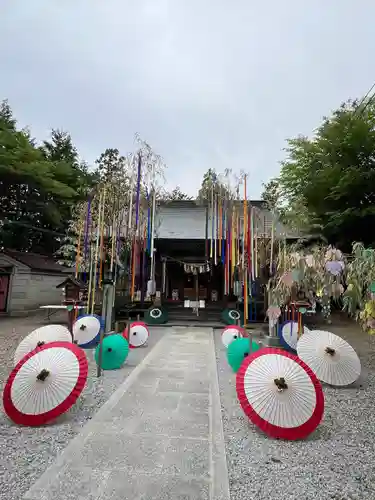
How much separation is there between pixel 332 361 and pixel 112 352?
4.03 metres

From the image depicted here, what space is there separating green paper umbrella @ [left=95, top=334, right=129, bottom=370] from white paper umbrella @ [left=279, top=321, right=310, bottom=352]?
4.18m

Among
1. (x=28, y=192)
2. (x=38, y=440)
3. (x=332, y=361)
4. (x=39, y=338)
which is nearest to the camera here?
(x=38, y=440)

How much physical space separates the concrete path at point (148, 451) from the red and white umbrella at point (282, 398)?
50 cm

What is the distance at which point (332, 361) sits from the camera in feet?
15.7

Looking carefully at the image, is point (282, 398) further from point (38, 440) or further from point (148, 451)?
point (38, 440)

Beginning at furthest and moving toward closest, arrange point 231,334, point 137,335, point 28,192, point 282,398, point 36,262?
point 28,192, point 36,262, point 137,335, point 231,334, point 282,398

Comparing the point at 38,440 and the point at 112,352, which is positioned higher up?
the point at 112,352

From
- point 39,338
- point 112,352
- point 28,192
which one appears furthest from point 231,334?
point 28,192

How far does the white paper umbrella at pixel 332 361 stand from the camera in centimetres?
474

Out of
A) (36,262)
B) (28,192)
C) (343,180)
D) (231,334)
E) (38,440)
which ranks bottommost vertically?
(38,440)

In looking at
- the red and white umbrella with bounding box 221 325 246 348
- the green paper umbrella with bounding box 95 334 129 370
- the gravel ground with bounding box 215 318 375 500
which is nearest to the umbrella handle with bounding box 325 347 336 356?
the gravel ground with bounding box 215 318 375 500

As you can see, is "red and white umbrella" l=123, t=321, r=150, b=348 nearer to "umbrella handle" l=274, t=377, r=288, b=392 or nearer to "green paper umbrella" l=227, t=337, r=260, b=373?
"green paper umbrella" l=227, t=337, r=260, b=373

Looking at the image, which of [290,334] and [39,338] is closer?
[39,338]

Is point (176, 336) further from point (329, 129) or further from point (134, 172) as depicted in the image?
point (329, 129)
